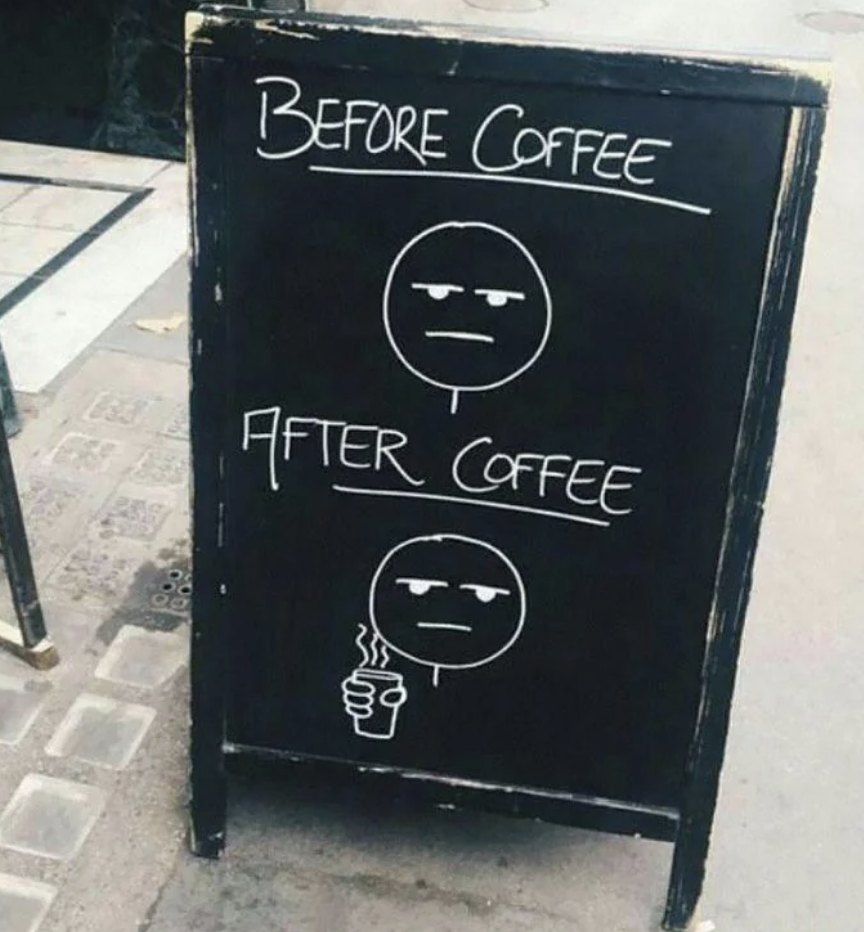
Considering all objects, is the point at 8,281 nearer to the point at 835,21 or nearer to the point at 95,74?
the point at 95,74

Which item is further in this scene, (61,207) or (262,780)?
(61,207)

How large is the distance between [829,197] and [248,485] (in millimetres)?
4658

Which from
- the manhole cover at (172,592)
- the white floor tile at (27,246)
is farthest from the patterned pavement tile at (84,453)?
the white floor tile at (27,246)

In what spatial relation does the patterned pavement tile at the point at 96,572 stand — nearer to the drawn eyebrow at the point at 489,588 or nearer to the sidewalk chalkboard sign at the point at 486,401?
the sidewalk chalkboard sign at the point at 486,401

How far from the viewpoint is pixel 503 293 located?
2.15 metres

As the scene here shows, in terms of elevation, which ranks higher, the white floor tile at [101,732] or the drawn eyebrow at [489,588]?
the drawn eyebrow at [489,588]

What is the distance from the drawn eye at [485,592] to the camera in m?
2.38

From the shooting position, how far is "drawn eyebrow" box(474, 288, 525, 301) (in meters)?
2.15

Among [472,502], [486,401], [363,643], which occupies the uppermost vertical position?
[486,401]

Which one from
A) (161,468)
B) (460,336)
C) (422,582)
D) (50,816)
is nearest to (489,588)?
(422,582)

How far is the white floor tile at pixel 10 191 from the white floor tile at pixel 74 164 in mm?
133

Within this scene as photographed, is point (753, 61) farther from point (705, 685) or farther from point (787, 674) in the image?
point (787, 674)

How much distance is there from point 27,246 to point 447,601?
11.3 ft

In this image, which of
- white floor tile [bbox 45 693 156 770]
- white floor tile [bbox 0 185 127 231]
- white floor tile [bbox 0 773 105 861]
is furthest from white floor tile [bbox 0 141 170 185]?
white floor tile [bbox 0 773 105 861]
